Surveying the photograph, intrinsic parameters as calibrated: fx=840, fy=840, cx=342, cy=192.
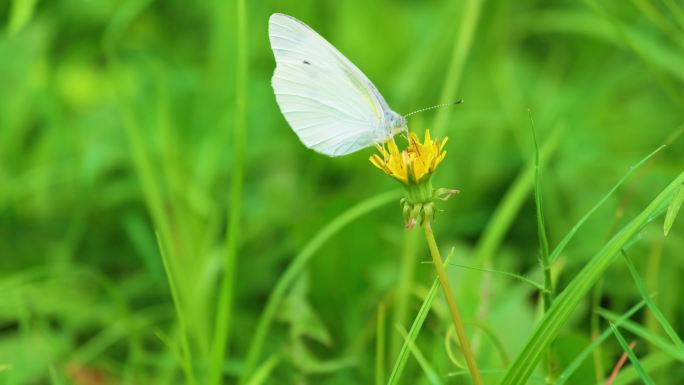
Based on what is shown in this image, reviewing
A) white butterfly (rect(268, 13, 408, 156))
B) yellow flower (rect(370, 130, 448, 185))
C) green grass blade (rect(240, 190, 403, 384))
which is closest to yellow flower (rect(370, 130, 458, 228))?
yellow flower (rect(370, 130, 448, 185))

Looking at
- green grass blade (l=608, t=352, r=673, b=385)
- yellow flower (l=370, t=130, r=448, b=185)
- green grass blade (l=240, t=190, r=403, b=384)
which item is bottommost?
green grass blade (l=608, t=352, r=673, b=385)

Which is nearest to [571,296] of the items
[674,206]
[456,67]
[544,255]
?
[544,255]

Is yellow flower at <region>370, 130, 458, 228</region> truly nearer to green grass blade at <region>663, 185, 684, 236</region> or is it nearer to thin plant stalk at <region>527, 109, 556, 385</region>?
thin plant stalk at <region>527, 109, 556, 385</region>

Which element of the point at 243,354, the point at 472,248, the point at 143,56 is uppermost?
the point at 143,56

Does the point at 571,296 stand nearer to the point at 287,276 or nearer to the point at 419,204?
the point at 419,204

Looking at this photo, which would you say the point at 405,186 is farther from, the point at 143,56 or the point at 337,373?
the point at 143,56

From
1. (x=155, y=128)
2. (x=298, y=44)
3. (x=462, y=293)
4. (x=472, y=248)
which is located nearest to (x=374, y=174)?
(x=472, y=248)
